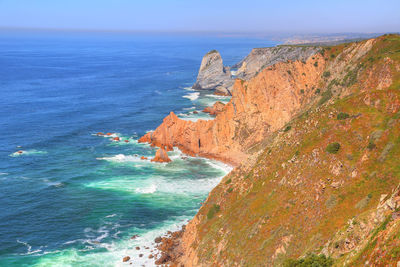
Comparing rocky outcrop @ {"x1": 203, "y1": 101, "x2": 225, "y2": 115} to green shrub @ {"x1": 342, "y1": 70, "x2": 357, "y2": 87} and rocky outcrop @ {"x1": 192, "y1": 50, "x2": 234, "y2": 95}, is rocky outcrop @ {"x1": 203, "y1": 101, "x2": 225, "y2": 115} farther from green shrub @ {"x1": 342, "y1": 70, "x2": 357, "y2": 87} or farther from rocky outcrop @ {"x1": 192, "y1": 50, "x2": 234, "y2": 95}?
green shrub @ {"x1": 342, "y1": 70, "x2": 357, "y2": 87}

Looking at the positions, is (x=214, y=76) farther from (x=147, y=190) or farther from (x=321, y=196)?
(x=321, y=196)

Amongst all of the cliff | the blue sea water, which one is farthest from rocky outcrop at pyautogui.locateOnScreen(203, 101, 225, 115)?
the cliff

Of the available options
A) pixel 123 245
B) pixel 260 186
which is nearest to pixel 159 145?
pixel 123 245

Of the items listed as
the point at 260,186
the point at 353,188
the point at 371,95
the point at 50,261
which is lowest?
the point at 50,261

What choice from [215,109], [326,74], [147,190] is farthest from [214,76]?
[147,190]

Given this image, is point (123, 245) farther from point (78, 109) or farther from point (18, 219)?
point (78, 109)

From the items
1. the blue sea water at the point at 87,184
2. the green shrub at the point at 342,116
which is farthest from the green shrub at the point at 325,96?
the green shrub at the point at 342,116

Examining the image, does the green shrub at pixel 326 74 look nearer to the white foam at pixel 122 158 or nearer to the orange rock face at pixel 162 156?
the orange rock face at pixel 162 156
